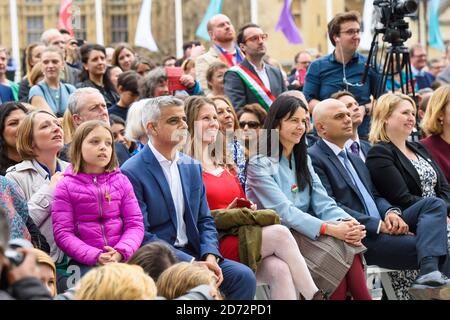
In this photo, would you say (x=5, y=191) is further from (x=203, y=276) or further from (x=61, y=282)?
(x=203, y=276)

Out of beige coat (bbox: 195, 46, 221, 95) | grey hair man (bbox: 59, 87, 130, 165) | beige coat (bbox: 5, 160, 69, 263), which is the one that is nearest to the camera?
beige coat (bbox: 5, 160, 69, 263)

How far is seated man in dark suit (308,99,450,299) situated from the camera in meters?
7.72

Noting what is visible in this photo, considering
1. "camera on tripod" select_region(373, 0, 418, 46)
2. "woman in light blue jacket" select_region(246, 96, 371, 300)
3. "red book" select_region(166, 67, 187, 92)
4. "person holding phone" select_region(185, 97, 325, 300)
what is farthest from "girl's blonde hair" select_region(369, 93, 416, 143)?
"red book" select_region(166, 67, 187, 92)

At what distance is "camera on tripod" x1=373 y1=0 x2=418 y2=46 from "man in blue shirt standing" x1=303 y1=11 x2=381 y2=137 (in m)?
0.32

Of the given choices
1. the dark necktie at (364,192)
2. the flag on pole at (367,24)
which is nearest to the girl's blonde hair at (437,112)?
the dark necktie at (364,192)

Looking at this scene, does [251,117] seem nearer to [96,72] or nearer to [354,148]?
[354,148]

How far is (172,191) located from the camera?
725 centimetres

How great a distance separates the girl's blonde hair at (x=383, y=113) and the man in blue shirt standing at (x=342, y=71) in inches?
60.5

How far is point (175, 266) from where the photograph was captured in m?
5.30

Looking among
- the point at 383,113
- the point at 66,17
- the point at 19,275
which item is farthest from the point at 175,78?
the point at 66,17

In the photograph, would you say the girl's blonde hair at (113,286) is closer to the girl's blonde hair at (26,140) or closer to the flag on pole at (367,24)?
the girl's blonde hair at (26,140)

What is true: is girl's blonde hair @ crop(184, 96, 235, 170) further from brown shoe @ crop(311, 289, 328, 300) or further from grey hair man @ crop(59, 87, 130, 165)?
brown shoe @ crop(311, 289, 328, 300)

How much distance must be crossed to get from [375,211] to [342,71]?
2313 mm
